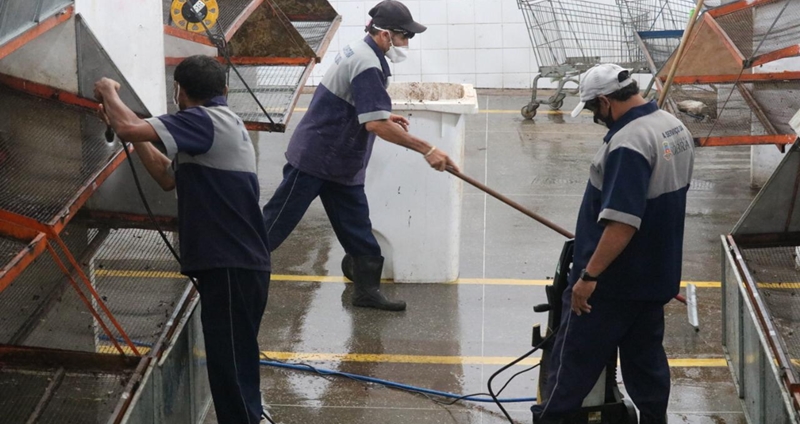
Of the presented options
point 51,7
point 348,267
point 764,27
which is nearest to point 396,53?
point 348,267

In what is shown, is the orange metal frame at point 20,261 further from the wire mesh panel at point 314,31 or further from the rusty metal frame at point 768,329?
the wire mesh panel at point 314,31

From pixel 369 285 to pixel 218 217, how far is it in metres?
2.40

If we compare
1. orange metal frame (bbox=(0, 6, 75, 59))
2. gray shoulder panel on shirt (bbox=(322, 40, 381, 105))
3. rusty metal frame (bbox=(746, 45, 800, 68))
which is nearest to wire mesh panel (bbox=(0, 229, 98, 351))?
orange metal frame (bbox=(0, 6, 75, 59))

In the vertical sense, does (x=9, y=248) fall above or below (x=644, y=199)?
above

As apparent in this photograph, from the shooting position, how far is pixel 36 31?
3.78 meters

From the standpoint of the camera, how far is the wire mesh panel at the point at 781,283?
459cm

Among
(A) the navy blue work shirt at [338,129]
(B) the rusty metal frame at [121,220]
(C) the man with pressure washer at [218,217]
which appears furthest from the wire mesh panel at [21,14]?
(A) the navy blue work shirt at [338,129]

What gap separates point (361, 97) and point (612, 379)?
80.8 inches

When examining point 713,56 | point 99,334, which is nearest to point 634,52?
point 713,56

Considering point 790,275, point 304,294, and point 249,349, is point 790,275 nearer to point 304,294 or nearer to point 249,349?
point 249,349

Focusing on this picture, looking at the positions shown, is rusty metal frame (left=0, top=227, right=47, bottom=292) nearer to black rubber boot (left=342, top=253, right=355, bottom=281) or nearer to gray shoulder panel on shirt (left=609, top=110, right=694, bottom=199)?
gray shoulder panel on shirt (left=609, top=110, right=694, bottom=199)

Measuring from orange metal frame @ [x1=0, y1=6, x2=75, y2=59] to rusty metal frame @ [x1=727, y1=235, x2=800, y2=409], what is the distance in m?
2.97

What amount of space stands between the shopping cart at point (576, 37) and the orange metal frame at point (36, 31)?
7.84 metres

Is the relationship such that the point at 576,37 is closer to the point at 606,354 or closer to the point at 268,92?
the point at 268,92
